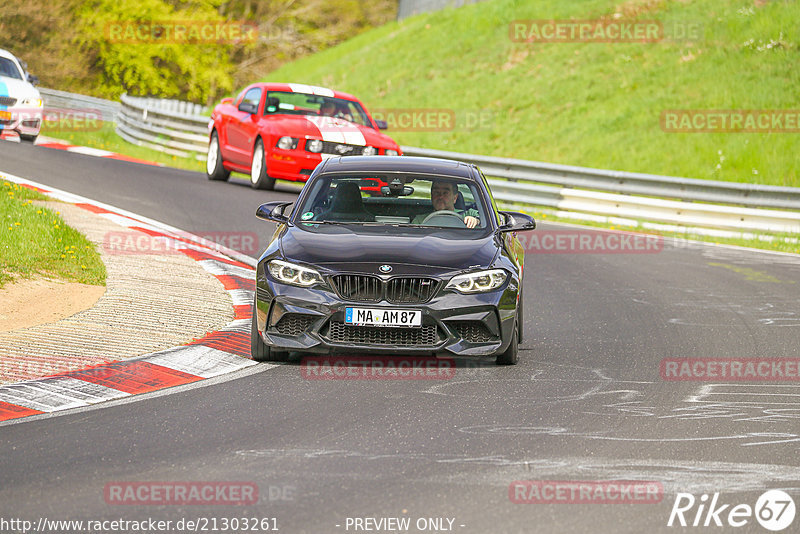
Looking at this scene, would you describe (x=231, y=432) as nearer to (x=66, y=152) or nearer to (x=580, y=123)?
(x=66, y=152)

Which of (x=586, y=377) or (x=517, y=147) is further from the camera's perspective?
(x=517, y=147)

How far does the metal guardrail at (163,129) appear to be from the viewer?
26.4 metres

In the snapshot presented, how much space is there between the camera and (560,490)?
536 cm

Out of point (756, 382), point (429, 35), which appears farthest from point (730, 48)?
point (756, 382)

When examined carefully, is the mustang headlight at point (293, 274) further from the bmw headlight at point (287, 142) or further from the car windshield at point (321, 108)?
the car windshield at point (321, 108)

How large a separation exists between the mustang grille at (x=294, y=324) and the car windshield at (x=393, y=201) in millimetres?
1264

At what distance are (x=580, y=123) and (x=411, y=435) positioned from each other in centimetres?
2496

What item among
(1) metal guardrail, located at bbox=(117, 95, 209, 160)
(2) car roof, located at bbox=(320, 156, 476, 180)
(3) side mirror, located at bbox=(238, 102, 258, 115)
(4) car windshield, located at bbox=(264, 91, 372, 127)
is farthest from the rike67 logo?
(1) metal guardrail, located at bbox=(117, 95, 209, 160)

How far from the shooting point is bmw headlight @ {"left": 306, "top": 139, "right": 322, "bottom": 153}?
752 inches

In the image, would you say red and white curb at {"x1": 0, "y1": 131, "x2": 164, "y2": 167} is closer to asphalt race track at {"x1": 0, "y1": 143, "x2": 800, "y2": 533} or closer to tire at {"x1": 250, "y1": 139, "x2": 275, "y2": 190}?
tire at {"x1": 250, "y1": 139, "x2": 275, "y2": 190}

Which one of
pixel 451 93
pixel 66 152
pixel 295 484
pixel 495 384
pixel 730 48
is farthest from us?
pixel 451 93

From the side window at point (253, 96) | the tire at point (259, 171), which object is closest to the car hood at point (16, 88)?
the side window at point (253, 96)

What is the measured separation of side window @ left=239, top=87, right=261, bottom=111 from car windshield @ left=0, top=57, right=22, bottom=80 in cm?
507

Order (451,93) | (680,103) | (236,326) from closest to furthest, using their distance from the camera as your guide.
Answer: (236,326) < (680,103) < (451,93)
